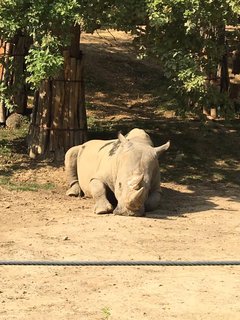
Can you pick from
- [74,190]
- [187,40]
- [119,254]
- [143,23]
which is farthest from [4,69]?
[119,254]

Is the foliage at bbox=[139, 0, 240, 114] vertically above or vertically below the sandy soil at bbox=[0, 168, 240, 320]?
above

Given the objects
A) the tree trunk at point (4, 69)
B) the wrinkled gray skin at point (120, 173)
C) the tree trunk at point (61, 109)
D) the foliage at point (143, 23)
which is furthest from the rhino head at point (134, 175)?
the tree trunk at point (4, 69)

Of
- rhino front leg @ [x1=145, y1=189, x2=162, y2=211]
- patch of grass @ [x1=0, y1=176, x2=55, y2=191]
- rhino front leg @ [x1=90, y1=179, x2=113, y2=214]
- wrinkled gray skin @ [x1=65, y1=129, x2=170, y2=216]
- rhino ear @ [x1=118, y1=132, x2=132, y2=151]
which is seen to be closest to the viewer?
wrinkled gray skin @ [x1=65, y1=129, x2=170, y2=216]

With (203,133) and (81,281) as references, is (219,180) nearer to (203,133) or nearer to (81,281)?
(203,133)

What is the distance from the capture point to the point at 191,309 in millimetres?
7219

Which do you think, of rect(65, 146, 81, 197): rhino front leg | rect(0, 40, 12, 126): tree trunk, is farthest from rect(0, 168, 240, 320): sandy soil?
rect(0, 40, 12, 126): tree trunk

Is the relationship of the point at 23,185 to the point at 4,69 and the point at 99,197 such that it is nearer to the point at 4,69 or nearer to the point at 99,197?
the point at 99,197

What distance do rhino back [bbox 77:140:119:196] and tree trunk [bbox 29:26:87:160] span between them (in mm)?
1043

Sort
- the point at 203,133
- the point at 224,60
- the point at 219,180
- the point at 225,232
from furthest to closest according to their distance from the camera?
the point at 224,60 → the point at 203,133 → the point at 219,180 → the point at 225,232

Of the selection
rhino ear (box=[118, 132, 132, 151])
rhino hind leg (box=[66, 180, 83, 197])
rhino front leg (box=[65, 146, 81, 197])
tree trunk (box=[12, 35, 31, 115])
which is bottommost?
rhino hind leg (box=[66, 180, 83, 197])

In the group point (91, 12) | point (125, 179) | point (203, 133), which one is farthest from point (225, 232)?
point (203, 133)

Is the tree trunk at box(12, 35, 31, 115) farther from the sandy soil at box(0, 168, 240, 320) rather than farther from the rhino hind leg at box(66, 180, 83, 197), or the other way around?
the rhino hind leg at box(66, 180, 83, 197)

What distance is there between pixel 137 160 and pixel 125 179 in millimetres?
384

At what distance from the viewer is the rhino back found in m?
12.3
